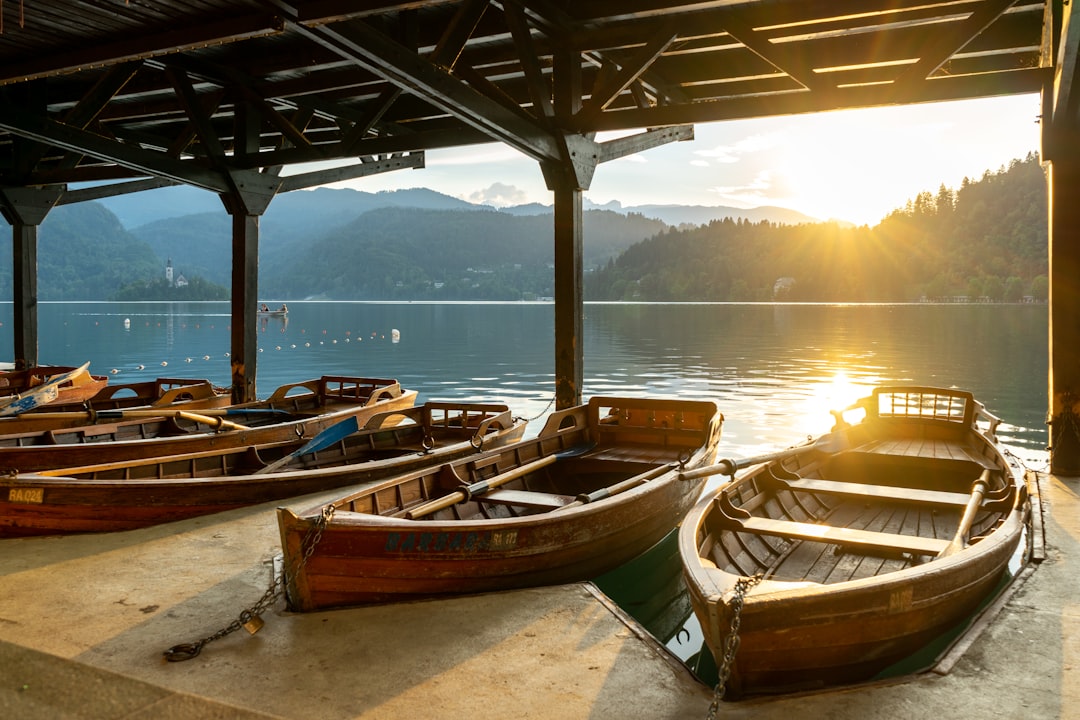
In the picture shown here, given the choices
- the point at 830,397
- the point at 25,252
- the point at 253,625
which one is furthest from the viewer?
the point at 830,397

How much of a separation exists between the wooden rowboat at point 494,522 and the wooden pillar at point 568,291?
1.55m

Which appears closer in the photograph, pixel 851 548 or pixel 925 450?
pixel 851 548

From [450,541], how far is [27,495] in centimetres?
366

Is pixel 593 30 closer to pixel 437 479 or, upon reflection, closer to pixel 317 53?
pixel 317 53

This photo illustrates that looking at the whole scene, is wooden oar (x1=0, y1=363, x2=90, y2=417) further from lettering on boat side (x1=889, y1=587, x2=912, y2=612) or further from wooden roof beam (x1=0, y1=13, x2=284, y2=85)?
lettering on boat side (x1=889, y1=587, x2=912, y2=612)

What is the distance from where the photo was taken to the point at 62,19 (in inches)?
270

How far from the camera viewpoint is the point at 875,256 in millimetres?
125812

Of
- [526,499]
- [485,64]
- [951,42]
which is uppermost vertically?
[485,64]

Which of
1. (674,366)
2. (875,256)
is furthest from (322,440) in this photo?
(875,256)

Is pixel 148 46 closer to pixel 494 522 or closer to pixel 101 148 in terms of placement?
pixel 101 148

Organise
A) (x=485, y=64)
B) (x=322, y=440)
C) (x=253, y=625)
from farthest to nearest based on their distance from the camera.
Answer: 1. (x=485, y=64)
2. (x=322, y=440)
3. (x=253, y=625)

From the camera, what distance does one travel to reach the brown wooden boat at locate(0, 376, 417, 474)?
7352 millimetres

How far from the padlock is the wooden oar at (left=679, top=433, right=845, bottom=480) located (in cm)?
317

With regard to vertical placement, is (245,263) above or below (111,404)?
above
